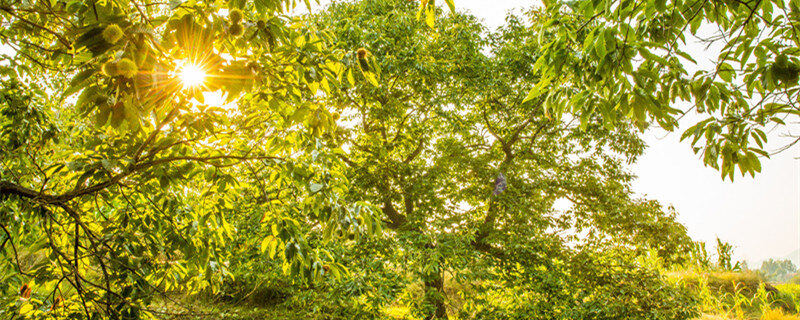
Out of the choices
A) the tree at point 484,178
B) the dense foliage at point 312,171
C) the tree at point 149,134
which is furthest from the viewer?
the tree at point 484,178

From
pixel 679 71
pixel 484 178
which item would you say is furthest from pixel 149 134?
pixel 484 178

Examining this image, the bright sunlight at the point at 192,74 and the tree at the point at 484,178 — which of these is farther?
the tree at the point at 484,178

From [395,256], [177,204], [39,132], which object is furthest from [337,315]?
[39,132]

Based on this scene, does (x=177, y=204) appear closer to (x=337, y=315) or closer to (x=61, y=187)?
(x=61, y=187)

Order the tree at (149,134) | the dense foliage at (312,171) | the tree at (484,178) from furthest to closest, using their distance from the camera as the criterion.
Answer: the tree at (484,178) < the dense foliage at (312,171) < the tree at (149,134)

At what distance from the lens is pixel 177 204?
1.71 meters

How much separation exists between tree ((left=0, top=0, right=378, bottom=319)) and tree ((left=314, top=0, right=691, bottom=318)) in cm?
250

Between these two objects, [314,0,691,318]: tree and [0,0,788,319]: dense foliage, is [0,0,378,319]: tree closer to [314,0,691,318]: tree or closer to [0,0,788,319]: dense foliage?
[0,0,788,319]: dense foliage

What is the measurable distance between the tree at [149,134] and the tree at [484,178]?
8.20 feet

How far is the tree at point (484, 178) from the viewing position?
4.17 m

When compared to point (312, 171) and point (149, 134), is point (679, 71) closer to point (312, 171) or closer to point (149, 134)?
point (312, 171)

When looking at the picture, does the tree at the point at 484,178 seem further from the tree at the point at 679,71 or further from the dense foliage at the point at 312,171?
the tree at the point at 679,71

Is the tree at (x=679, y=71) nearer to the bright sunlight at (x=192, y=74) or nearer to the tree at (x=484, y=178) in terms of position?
the bright sunlight at (x=192, y=74)

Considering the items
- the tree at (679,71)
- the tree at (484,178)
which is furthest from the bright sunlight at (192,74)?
the tree at (484,178)
